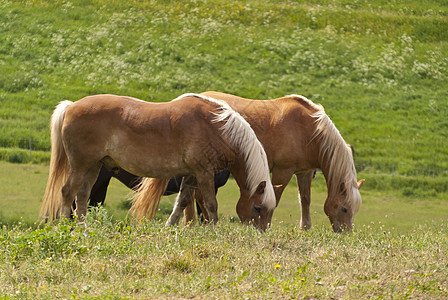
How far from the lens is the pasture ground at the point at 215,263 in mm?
5523

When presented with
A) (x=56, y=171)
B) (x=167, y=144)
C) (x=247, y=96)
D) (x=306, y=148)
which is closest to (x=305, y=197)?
(x=306, y=148)

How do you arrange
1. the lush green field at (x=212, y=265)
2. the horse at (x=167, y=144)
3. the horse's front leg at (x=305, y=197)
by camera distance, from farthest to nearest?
the horse's front leg at (x=305, y=197), the horse at (x=167, y=144), the lush green field at (x=212, y=265)

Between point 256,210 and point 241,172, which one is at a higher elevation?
point 241,172

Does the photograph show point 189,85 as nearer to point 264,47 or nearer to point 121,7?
point 264,47

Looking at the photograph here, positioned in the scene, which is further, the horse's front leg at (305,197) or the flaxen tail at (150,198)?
the horse's front leg at (305,197)

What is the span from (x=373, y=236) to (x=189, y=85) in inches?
1045

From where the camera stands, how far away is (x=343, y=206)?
963 centimetres

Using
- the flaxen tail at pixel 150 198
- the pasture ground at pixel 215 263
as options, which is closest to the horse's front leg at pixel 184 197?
the flaxen tail at pixel 150 198

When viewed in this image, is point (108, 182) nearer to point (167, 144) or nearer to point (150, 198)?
point (150, 198)

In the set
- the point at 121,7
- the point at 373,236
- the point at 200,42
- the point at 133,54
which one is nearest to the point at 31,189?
the point at 373,236

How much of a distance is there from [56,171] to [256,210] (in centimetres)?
309

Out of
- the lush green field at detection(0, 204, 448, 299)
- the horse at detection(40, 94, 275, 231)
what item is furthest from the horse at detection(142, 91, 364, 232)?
the lush green field at detection(0, 204, 448, 299)

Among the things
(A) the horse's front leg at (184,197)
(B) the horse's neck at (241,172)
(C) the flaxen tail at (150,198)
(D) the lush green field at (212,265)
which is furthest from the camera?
(C) the flaxen tail at (150,198)

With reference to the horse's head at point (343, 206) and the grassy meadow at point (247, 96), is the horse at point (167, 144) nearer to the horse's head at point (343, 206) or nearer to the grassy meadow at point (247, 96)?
the grassy meadow at point (247, 96)
